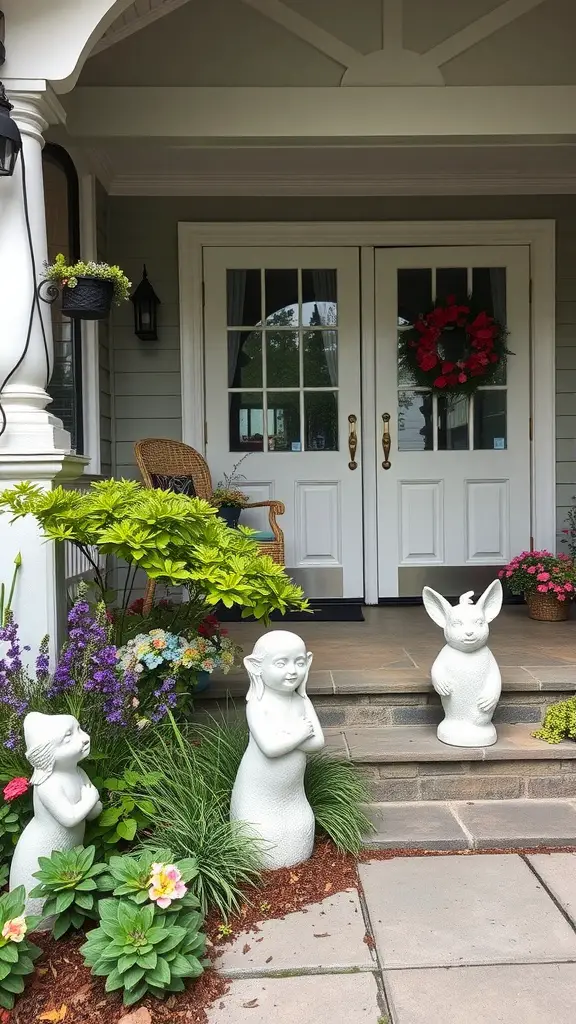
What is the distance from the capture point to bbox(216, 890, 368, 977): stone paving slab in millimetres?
1688

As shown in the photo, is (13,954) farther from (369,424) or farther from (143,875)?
(369,424)

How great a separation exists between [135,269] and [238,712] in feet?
8.94

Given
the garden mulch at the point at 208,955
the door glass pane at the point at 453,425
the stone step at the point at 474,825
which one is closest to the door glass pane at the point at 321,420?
the door glass pane at the point at 453,425

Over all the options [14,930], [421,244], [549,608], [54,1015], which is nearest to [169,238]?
[421,244]

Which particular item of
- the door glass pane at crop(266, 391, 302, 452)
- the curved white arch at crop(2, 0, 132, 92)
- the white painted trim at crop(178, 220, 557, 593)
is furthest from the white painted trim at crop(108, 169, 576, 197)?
the curved white arch at crop(2, 0, 132, 92)

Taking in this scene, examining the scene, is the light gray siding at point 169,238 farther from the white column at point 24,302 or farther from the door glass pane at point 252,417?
the white column at point 24,302

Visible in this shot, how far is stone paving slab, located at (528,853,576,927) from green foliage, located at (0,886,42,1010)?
48.9 inches

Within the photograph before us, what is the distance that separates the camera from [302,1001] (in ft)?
5.20

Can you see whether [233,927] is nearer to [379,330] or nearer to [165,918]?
[165,918]

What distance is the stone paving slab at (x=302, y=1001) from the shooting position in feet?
5.04

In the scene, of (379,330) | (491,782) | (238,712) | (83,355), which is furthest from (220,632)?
(379,330)

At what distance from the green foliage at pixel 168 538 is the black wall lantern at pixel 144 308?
6.98 ft

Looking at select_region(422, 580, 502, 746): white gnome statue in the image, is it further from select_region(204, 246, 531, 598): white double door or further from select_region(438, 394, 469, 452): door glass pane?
select_region(438, 394, 469, 452): door glass pane

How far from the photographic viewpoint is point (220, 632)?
2.72 meters
